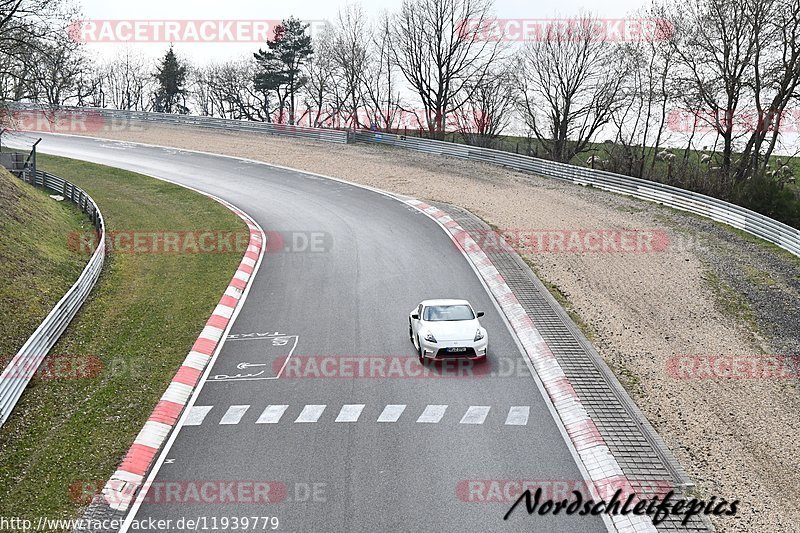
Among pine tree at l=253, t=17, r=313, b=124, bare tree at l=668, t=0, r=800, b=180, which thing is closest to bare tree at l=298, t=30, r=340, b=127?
pine tree at l=253, t=17, r=313, b=124

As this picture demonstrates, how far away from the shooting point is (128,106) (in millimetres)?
95938

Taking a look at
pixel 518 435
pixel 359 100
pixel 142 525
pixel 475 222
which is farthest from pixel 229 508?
pixel 359 100

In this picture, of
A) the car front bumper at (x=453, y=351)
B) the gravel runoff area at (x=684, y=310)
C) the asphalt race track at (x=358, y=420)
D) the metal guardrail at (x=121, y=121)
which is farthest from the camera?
the metal guardrail at (x=121, y=121)

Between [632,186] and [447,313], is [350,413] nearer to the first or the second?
[447,313]

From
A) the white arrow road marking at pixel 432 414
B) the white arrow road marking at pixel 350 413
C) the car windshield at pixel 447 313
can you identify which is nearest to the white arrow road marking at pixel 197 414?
the white arrow road marking at pixel 350 413

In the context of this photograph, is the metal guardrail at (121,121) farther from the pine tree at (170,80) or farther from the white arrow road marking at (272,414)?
the white arrow road marking at (272,414)

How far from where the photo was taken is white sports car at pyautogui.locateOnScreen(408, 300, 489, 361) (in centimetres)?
1591

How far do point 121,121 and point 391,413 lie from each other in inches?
2125

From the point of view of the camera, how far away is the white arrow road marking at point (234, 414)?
44.3ft

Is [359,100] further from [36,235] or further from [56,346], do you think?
[56,346]

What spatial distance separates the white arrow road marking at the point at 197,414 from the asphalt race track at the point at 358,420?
0.17 feet

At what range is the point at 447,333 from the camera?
16.1 meters

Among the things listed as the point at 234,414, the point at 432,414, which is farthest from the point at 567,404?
the point at 234,414

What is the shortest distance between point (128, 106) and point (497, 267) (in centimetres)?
8592
